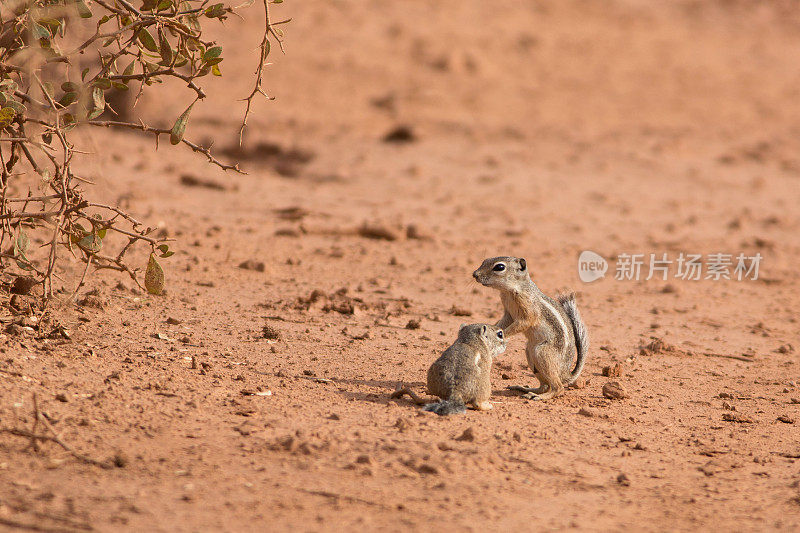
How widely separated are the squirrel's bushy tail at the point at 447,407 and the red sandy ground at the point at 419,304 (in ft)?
0.20

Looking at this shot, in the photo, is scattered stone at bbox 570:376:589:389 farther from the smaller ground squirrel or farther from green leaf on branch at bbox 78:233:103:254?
green leaf on branch at bbox 78:233:103:254

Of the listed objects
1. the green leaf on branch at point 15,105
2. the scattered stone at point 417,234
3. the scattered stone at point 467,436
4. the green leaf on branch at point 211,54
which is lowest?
the scattered stone at point 467,436

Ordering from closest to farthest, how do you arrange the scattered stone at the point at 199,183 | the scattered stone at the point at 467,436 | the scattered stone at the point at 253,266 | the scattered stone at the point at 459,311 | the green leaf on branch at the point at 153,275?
the scattered stone at the point at 467,436 < the green leaf on branch at the point at 153,275 < the scattered stone at the point at 459,311 < the scattered stone at the point at 253,266 < the scattered stone at the point at 199,183

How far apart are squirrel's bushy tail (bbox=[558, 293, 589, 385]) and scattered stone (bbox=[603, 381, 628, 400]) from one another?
0.18m

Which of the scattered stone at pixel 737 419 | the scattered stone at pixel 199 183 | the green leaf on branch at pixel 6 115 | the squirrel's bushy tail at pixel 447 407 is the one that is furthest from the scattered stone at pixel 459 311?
the scattered stone at pixel 199 183

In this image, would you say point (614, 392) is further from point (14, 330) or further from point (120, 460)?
point (14, 330)

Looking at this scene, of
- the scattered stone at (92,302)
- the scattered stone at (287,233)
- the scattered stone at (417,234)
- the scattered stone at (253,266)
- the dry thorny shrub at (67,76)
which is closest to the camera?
the dry thorny shrub at (67,76)

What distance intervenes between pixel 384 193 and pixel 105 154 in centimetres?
329

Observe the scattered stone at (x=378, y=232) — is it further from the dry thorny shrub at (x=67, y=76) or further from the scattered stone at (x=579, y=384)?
the dry thorny shrub at (x=67, y=76)

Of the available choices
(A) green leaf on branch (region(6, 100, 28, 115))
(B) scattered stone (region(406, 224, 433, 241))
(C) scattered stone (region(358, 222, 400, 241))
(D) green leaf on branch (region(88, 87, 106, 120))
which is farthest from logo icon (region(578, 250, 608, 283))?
(A) green leaf on branch (region(6, 100, 28, 115))

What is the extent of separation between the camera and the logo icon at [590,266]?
8451mm

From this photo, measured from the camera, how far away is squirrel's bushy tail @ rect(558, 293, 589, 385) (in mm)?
5514

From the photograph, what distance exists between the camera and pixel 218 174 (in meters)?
11.2

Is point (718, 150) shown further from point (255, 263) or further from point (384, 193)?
point (255, 263)
